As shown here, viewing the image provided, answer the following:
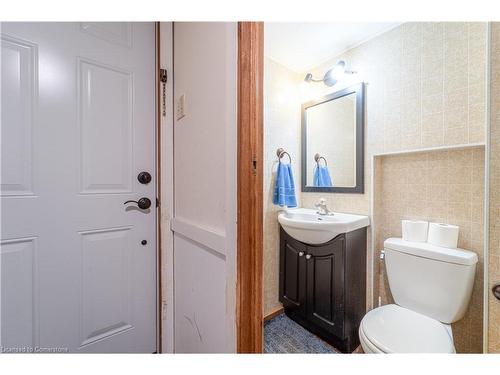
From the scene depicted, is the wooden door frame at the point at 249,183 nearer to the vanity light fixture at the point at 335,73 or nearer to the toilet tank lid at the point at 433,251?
the toilet tank lid at the point at 433,251

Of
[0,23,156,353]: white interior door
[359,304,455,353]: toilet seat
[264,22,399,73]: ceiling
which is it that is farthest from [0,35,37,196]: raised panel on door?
[359,304,455,353]: toilet seat

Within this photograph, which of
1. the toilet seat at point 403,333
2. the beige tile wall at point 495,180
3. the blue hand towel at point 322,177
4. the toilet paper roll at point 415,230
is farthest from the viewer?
the blue hand towel at point 322,177

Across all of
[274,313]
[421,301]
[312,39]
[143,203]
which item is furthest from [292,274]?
[312,39]

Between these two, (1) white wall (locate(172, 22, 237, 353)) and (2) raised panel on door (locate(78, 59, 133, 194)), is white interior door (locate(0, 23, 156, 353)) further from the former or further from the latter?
(1) white wall (locate(172, 22, 237, 353))

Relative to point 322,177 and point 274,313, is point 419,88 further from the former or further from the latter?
point 274,313

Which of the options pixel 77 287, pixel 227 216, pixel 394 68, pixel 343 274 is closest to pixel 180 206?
pixel 227 216

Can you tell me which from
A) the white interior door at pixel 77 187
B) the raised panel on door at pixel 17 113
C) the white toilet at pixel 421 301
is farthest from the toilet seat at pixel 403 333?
the raised panel on door at pixel 17 113

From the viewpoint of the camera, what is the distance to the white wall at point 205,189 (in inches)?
27.0

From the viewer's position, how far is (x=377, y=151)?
147cm

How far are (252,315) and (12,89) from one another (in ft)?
3.77

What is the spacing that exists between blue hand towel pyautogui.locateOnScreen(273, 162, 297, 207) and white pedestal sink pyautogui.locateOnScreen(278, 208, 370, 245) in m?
0.10

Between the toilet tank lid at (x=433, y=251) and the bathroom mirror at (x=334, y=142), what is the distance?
0.41m

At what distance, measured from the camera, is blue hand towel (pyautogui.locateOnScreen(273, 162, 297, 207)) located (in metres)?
1.63
